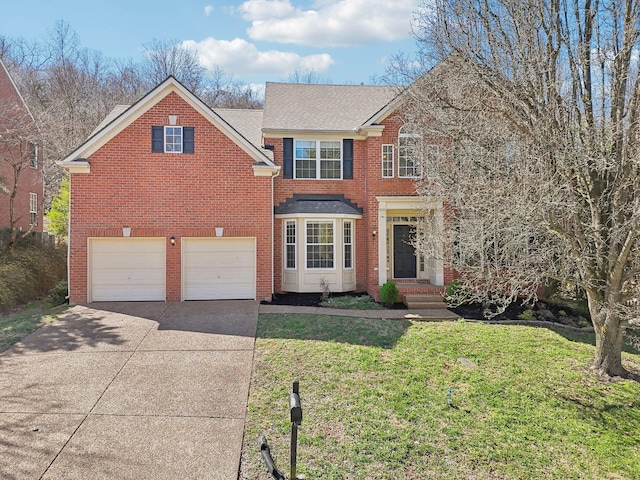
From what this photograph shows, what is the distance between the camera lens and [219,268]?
13.3m

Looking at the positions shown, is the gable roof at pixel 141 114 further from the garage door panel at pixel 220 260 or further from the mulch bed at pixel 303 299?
the mulch bed at pixel 303 299

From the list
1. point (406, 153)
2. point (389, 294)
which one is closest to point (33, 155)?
point (406, 153)

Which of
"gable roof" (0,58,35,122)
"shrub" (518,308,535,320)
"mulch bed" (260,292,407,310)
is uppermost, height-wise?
"gable roof" (0,58,35,122)

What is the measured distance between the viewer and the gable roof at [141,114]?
496 inches

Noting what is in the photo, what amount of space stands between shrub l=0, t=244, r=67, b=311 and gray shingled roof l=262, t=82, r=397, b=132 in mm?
10172

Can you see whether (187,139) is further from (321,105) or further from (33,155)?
(33,155)

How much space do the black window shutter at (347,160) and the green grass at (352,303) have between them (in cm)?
449

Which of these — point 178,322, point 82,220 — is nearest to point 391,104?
point 178,322

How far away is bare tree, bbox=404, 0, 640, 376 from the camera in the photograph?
286 inches

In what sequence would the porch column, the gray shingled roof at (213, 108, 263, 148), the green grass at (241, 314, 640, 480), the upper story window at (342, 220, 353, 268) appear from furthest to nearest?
the gray shingled roof at (213, 108, 263, 148) → the upper story window at (342, 220, 353, 268) → the porch column → the green grass at (241, 314, 640, 480)

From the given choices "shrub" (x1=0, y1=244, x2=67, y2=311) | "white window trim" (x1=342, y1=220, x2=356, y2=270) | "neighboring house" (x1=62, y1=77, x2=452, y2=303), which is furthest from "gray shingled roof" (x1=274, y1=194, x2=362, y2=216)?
"shrub" (x1=0, y1=244, x2=67, y2=311)

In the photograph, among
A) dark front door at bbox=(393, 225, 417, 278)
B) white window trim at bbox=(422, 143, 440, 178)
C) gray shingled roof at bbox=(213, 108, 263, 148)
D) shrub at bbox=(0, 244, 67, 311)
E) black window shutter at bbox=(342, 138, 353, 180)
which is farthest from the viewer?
gray shingled roof at bbox=(213, 108, 263, 148)

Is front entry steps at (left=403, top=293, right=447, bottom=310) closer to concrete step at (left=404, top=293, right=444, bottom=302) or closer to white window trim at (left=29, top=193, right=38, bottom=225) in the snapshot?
concrete step at (left=404, top=293, right=444, bottom=302)

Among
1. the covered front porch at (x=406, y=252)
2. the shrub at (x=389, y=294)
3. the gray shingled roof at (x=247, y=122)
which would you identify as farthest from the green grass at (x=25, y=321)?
the covered front porch at (x=406, y=252)
